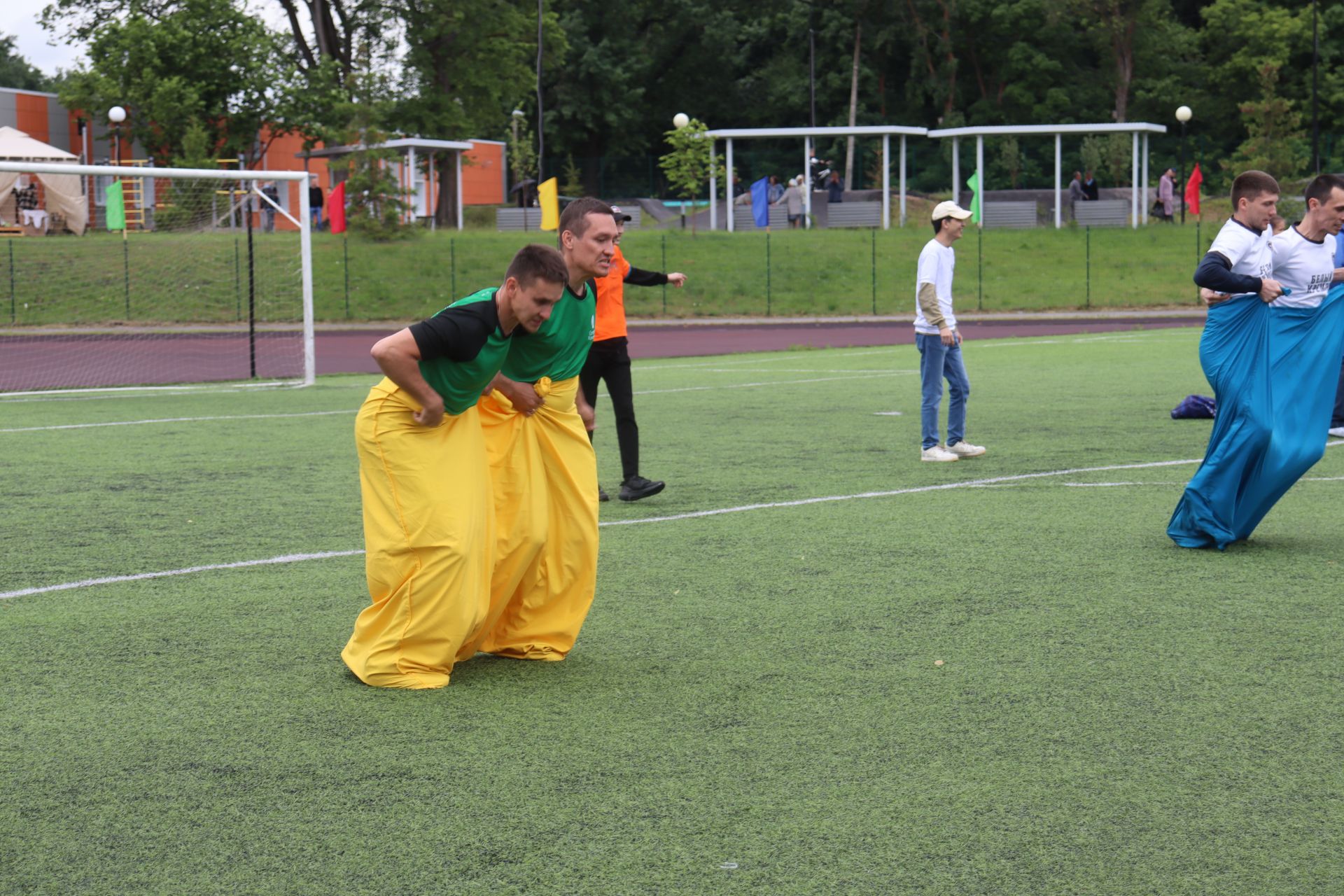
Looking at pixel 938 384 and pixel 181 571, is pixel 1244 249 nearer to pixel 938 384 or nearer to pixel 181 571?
pixel 938 384

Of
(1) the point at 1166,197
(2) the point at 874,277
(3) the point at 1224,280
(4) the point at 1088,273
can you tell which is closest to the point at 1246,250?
(3) the point at 1224,280

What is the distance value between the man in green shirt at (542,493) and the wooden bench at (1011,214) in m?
39.1

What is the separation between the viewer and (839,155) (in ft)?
208

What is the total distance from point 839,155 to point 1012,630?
5898 centimetres

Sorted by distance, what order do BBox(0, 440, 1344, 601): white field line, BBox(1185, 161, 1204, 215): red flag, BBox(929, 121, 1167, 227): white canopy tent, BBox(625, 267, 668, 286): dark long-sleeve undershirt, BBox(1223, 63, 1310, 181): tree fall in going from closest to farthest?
BBox(0, 440, 1344, 601): white field line → BBox(625, 267, 668, 286): dark long-sleeve undershirt → BBox(1185, 161, 1204, 215): red flag → BBox(929, 121, 1167, 227): white canopy tent → BBox(1223, 63, 1310, 181): tree

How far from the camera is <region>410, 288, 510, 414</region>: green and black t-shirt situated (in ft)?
16.3

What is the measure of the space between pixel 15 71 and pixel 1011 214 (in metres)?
71.3

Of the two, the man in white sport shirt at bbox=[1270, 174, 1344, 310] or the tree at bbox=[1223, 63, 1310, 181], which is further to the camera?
the tree at bbox=[1223, 63, 1310, 181]

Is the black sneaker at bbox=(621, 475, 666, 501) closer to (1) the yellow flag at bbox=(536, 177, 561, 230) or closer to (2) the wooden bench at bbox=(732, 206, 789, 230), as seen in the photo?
(1) the yellow flag at bbox=(536, 177, 561, 230)

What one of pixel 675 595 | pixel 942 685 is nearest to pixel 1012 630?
pixel 942 685

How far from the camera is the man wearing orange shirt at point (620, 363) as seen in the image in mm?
9398

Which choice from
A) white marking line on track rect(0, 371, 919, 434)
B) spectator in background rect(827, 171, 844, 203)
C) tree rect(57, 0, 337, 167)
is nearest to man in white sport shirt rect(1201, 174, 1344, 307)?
white marking line on track rect(0, 371, 919, 434)

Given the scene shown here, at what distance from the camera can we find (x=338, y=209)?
37656 millimetres

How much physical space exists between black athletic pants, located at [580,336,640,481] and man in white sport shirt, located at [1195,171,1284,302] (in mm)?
3422
